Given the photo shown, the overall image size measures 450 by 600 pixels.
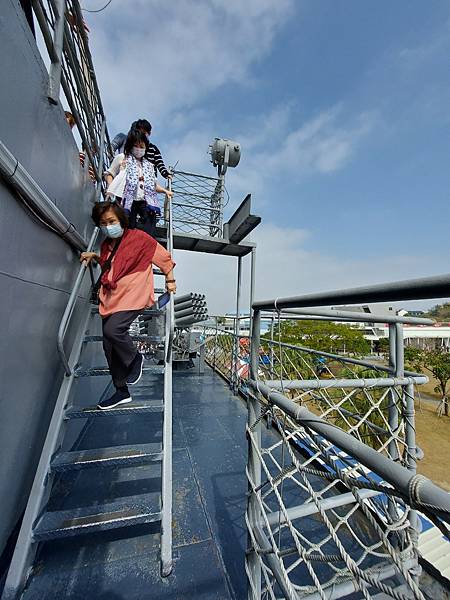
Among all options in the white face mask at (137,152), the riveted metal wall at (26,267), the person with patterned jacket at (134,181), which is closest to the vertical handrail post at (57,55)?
the riveted metal wall at (26,267)

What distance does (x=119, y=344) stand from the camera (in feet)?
6.25

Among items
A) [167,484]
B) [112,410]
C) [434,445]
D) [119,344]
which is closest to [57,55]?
[119,344]

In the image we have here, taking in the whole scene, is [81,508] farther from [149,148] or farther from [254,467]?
[149,148]

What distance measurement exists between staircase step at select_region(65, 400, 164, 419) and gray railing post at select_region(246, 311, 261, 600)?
823mm

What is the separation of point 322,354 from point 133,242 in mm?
1665

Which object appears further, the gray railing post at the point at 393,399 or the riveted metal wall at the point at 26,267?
the gray railing post at the point at 393,399

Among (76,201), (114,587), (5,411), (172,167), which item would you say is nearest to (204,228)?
(172,167)

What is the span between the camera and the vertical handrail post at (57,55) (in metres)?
1.64

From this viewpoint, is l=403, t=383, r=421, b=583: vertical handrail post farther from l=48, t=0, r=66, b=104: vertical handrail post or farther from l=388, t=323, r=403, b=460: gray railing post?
l=48, t=0, r=66, b=104: vertical handrail post

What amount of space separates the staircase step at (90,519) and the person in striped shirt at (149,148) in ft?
10.1

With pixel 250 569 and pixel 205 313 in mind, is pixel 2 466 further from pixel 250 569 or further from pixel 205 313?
pixel 205 313

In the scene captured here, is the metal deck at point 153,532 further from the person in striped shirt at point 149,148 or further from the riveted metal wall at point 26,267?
the person in striped shirt at point 149,148

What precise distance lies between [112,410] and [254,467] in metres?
1.08

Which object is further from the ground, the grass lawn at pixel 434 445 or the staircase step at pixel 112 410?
the staircase step at pixel 112 410
